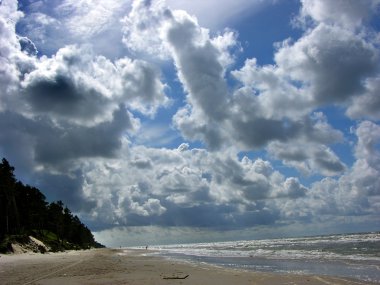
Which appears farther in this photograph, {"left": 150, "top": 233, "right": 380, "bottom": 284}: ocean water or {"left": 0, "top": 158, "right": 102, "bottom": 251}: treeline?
{"left": 0, "top": 158, "right": 102, "bottom": 251}: treeline

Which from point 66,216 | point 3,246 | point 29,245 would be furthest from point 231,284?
point 66,216

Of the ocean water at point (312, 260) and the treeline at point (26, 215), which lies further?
the treeline at point (26, 215)

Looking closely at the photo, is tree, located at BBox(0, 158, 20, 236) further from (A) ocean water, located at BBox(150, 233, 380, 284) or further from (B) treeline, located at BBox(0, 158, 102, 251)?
(A) ocean water, located at BBox(150, 233, 380, 284)

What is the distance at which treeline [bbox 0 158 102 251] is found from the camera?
252 ft

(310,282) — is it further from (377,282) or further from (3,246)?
(3,246)

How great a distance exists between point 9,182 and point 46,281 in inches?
2447

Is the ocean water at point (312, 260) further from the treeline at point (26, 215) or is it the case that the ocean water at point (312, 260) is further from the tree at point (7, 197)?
the tree at point (7, 197)

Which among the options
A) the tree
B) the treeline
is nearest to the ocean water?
the treeline

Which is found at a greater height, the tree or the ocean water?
the tree

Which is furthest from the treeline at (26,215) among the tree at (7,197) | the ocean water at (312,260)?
the ocean water at (312,260)

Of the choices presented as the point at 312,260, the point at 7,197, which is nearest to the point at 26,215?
the point at 7,197

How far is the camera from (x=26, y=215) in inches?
3713

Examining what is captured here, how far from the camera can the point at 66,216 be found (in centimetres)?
13250

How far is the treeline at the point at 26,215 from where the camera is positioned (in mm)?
76812
